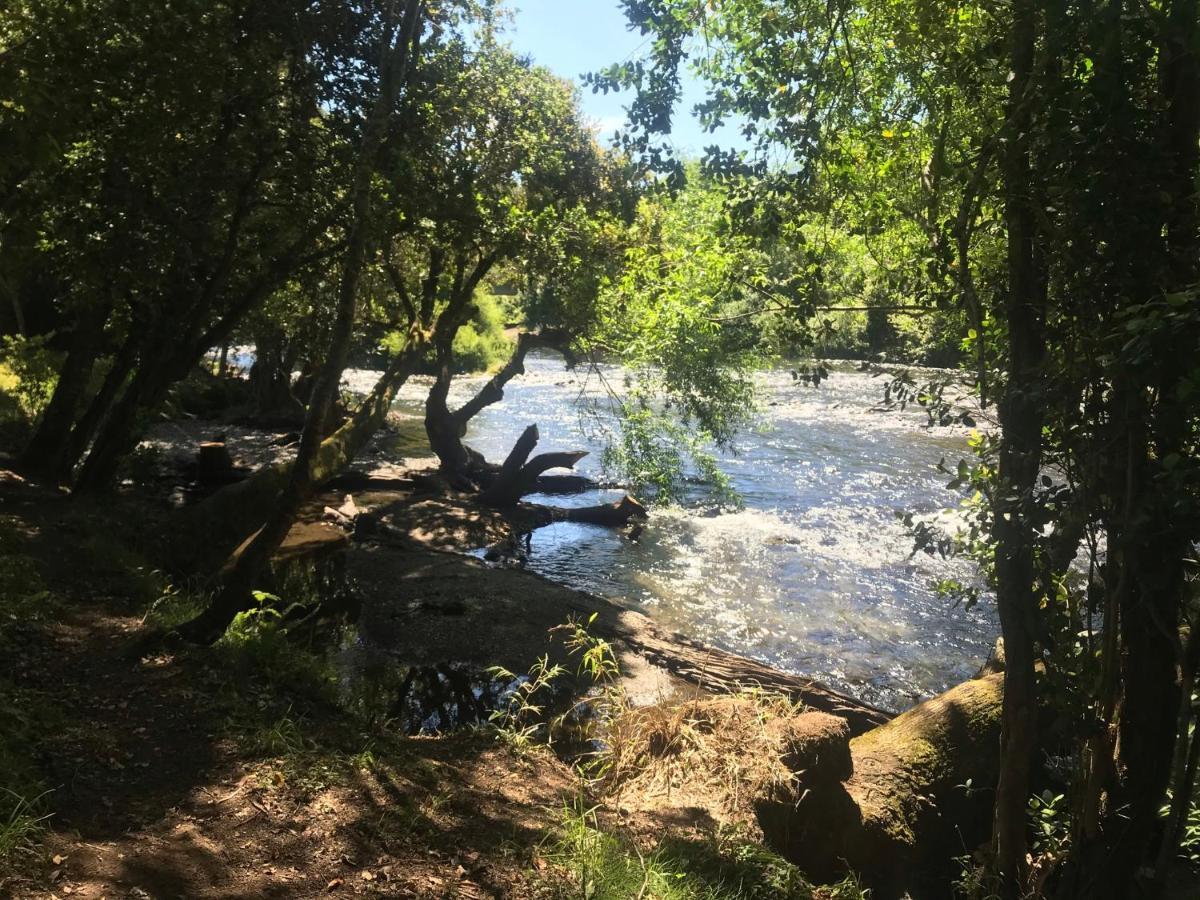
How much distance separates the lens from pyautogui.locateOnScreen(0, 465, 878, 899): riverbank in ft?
12.1

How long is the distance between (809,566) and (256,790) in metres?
11.6

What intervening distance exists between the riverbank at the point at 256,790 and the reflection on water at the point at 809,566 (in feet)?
11.0

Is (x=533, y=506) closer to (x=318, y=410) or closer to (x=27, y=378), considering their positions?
(x=27, y=378)

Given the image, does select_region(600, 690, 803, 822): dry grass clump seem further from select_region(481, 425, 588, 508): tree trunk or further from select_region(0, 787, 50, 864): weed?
select_region(481, 425, 588, 508): tree trunk

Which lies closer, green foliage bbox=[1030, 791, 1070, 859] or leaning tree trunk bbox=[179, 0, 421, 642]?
green foliage bbox=[1030, 791, 1070, 859]

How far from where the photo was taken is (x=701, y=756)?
555 centimetres

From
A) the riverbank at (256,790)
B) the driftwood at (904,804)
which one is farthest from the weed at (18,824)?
the driftwood at (904,804)

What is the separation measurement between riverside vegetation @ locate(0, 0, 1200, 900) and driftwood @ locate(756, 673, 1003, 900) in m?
0.03

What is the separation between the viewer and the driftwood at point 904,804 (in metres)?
5.18

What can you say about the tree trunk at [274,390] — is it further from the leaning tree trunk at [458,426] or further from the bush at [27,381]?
the bush at [27,381]

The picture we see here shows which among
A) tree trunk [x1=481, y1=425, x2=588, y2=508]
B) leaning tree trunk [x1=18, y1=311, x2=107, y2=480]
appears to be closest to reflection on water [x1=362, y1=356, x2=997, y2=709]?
tree trunk [x1=481, y1=425, x2=588, y2=508]

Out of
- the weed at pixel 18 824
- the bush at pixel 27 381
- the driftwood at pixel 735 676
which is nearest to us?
the weed at pixel 18 824

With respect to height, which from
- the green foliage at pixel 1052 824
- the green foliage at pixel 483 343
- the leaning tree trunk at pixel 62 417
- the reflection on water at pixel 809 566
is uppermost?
the green foliage at pixel 483 343

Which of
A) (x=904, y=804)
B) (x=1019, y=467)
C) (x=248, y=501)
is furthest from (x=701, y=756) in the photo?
(x=248, y=501)
